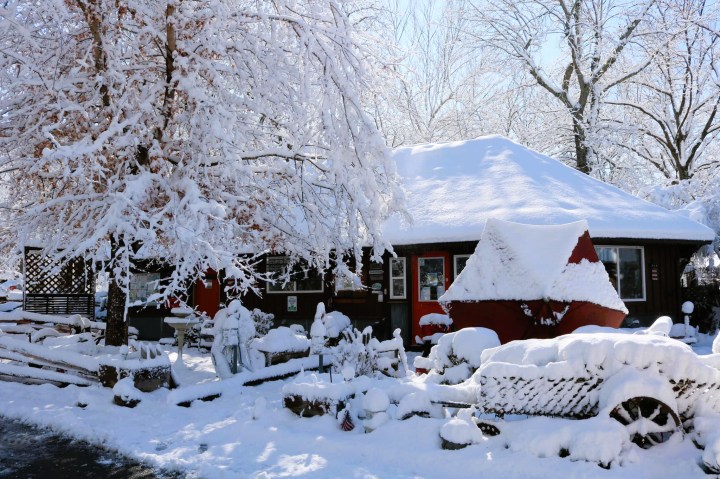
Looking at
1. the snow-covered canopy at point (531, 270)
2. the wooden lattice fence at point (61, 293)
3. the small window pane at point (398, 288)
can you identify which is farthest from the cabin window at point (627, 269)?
the wooden lattice fence at point (61, 293)

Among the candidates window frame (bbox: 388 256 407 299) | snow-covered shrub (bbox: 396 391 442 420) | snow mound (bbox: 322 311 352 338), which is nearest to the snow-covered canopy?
snow-covered shrub (bbox: 396 391 442 420)

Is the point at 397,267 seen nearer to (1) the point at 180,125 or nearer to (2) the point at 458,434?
(1) the point at 180,125

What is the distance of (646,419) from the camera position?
18.3ft

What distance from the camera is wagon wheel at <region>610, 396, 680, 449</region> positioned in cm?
551

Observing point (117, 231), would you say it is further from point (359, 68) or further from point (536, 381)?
point (536, 381)

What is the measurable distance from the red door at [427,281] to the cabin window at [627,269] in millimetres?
4074

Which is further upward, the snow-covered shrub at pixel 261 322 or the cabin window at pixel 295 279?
the cabin window at pixel 295 279

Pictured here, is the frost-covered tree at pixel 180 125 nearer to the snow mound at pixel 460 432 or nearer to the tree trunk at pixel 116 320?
the tree trunk at pixel 116 320

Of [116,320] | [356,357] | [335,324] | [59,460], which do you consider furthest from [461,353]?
[116,320]

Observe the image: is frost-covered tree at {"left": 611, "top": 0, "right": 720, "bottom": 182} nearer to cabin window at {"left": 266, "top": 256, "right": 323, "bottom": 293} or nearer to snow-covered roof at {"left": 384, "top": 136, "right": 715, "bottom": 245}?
snow-covered roof at {"left": 384, "top": 136, "right": 715, "bottom": 245}

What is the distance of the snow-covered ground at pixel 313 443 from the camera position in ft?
17.5

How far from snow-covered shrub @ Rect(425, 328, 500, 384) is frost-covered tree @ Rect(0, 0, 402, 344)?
10.0 ft

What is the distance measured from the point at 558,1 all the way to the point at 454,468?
93.0 ft

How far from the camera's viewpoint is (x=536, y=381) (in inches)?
227
